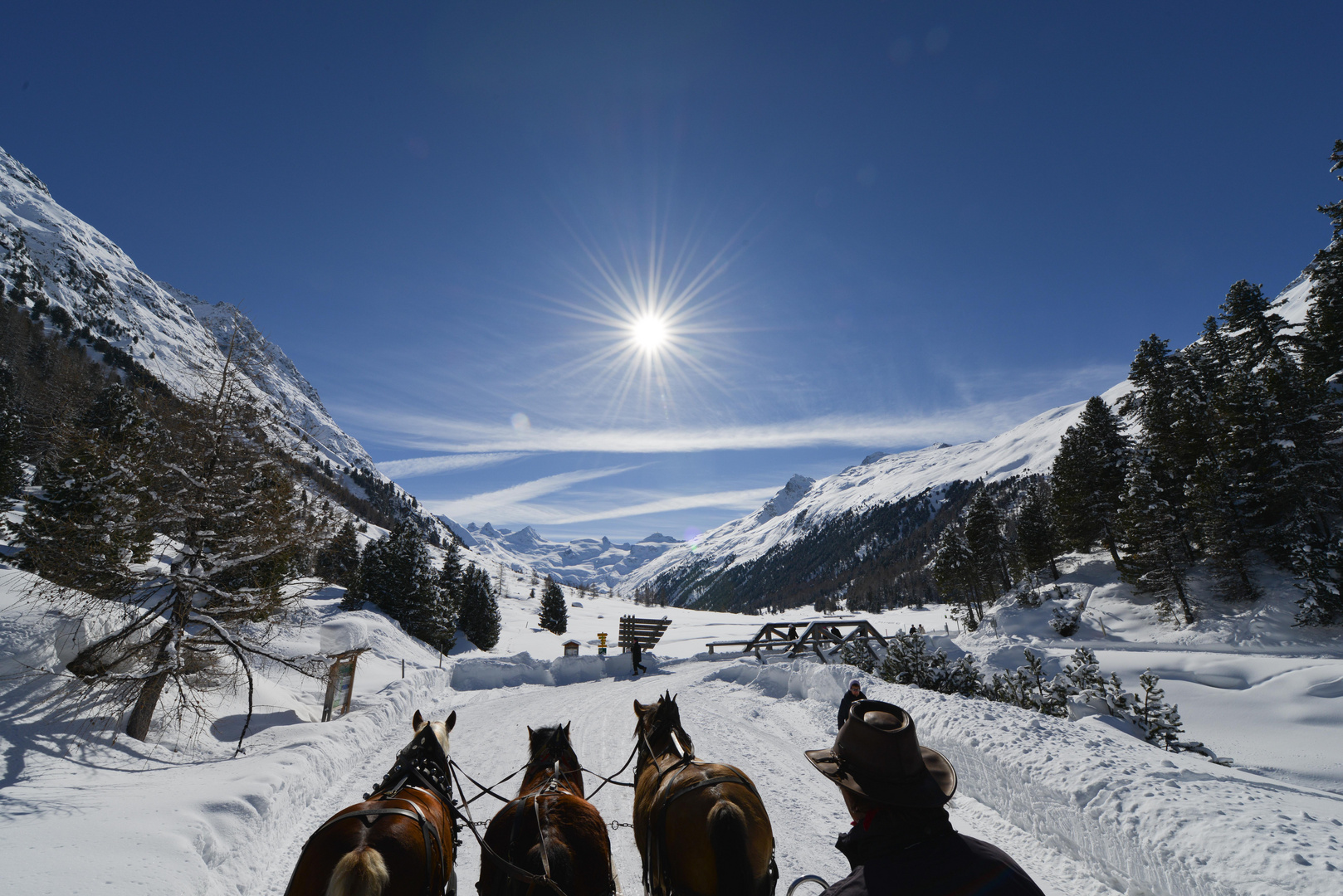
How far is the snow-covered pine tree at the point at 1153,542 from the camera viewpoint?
81.9 feet

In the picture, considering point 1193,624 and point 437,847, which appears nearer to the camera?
point 437,847

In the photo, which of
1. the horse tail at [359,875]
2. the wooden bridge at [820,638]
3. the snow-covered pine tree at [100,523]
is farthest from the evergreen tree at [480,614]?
the horse tail at [359,875]

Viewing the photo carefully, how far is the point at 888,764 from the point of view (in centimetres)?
245

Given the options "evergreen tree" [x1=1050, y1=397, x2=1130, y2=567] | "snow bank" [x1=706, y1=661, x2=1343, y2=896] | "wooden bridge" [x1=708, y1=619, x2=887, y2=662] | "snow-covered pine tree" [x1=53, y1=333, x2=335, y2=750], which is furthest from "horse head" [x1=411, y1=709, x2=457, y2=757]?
"evergreen tree" [x1=1050, y1=397, x2=1130, y2=567]

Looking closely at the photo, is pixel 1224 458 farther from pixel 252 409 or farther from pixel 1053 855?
pixel 252 409

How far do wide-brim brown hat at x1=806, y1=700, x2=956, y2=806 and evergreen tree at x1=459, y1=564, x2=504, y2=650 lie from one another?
4542cm

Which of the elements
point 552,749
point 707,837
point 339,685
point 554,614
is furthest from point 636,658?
point 554,614

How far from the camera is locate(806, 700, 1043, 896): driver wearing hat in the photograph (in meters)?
2.02

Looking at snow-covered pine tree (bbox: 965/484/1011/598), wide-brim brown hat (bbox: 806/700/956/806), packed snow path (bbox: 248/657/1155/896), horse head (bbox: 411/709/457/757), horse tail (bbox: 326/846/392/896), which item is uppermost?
snow-covered pine tree (bbox: 965/484/1011/598)

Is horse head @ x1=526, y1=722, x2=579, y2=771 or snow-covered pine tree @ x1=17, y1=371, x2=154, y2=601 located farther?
snow-covered pine tree @ x1=17, y1=371, x2=154, y2=601

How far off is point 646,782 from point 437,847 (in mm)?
2058

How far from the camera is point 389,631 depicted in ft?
80.1

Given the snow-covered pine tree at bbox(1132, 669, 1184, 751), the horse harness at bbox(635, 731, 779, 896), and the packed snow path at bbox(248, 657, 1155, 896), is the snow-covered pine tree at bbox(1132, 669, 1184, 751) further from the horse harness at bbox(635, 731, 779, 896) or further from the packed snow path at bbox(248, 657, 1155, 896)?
the horse harness at bbox(635, 731, 779, 896)

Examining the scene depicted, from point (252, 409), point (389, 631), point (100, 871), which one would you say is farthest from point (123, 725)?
point (389, 631)
